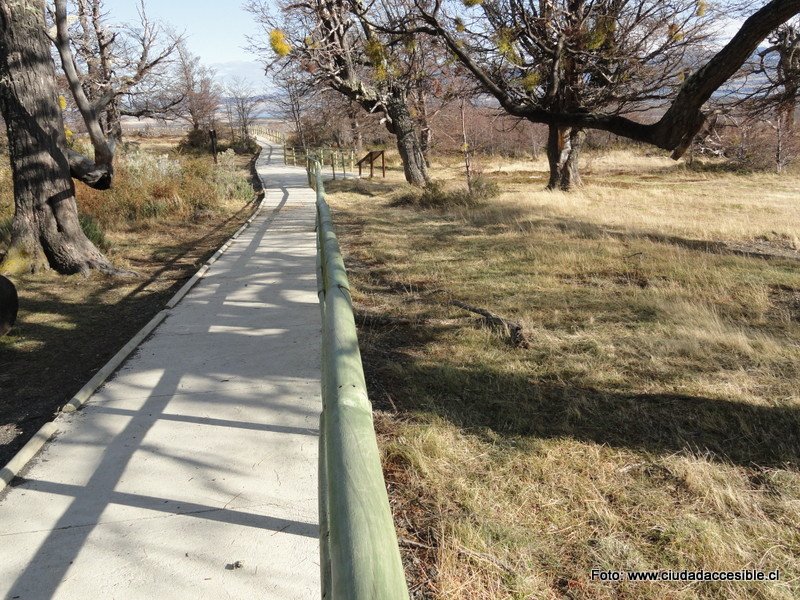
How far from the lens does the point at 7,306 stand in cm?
546

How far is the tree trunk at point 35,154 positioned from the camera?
7242 millimetres

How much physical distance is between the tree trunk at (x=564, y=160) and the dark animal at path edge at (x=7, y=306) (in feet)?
50.1

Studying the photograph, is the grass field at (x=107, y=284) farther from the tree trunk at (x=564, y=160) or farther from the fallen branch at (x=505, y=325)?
the tree trunk at (x=564, y=160)

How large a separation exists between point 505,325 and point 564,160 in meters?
15.7

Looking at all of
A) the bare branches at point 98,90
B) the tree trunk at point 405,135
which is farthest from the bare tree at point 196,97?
the tree trunk at point 405,135

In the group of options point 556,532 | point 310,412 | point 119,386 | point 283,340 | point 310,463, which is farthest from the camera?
point 283,340

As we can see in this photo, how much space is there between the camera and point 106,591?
7.10 feet

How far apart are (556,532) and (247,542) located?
4.38ft

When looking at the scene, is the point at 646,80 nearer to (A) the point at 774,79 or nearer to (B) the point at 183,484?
(A) the point at 774,79

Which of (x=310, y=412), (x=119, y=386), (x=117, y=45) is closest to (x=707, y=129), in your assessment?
(x=310, y=412)

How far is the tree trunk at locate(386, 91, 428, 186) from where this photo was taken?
19484 mm

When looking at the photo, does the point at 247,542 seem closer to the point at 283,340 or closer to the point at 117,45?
the point at 283,340

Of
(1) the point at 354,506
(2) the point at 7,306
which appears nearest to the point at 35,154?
(2) the point at 7,306


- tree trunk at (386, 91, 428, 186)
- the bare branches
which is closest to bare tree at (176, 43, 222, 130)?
the bare branches
